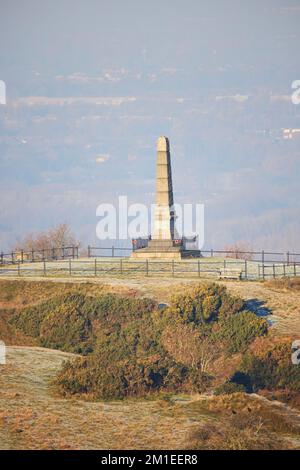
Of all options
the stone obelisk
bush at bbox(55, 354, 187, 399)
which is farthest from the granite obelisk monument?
bush at bbox(55, 354, 187, 399)

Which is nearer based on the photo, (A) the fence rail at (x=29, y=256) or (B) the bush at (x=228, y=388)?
(B) the bush at (x=228, y=388)

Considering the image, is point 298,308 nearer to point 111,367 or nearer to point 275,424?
point 111,367

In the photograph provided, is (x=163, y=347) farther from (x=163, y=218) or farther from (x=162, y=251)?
(x=162, y=251)

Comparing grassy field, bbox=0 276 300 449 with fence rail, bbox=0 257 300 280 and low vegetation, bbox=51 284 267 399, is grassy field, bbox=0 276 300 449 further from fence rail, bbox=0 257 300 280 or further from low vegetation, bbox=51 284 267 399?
fence rail, bbox=0 257 300 280

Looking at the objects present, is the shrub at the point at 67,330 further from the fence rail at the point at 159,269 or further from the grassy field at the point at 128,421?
the grassy field at the point at 128,421

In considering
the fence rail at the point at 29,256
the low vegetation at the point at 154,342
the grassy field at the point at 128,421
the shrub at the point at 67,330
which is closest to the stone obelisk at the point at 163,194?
the fence rail at the point at 29,256
